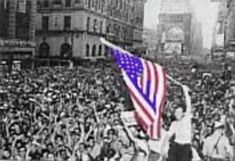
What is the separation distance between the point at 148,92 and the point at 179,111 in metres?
0.22

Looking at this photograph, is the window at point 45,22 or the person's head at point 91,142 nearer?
the person's head at point 91,142

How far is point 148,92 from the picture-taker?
269 centimetres

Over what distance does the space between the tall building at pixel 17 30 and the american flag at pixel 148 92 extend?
0.70 m

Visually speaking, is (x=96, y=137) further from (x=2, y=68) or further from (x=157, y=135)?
(x=2, y=68)

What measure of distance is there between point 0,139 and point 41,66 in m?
0.54

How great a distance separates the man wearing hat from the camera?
2.65 metres

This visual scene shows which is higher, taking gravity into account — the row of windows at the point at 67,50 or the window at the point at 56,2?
the window at the point at 56,2

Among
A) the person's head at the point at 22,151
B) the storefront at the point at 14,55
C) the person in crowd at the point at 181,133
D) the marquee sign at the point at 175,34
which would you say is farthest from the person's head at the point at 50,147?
the marquee sign at the point at 175,34

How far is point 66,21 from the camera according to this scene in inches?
112

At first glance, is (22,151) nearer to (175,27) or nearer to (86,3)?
(86,3)

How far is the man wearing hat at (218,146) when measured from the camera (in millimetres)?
2650

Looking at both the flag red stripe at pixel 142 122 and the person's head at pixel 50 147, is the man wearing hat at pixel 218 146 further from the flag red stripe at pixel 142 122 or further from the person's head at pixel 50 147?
the person's head at pixel 50 147

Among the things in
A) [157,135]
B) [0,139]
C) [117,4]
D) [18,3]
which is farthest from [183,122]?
[18,3]

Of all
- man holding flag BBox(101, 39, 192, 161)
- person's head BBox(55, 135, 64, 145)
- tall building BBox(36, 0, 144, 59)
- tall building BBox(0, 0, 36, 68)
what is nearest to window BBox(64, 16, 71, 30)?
tall building BBox(36, 0, 144, 59)
